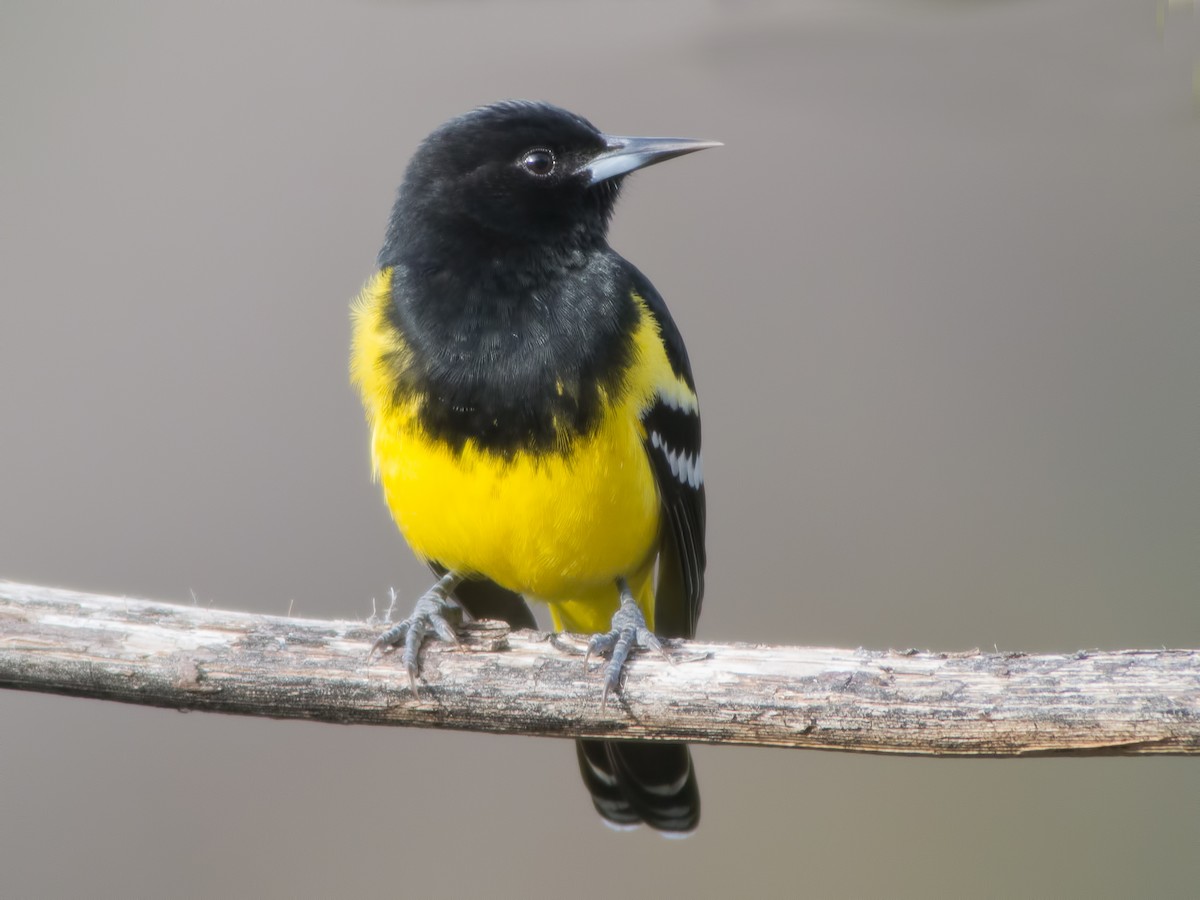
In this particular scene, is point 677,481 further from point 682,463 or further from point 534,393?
point 534,393

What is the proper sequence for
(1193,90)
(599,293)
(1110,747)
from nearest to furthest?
1. (1193,90)
2. (1110,747)
3. (599,293)

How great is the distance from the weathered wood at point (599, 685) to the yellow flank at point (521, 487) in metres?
0.41

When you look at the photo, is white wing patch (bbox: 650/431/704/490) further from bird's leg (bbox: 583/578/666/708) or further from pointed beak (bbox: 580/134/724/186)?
pointed beak (bbox: 580/134/724/186)

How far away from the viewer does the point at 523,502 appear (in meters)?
3.88

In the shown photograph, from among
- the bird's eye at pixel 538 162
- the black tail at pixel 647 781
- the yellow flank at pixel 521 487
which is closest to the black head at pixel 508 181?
the bird's eye at pixel 538 162

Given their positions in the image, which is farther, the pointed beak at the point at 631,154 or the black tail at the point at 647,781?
the black tail at the point at 647,781

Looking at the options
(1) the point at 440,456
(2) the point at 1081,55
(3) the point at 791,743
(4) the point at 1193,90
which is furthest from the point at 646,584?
(2) the point at 1081,55

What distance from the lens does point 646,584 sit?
477 centimetres

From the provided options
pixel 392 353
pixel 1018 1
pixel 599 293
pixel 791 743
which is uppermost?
pixel 1018 1

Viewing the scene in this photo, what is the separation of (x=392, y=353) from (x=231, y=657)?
1231 mm

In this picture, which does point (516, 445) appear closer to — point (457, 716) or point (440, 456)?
point (440, 456)

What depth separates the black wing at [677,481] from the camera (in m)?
4.35

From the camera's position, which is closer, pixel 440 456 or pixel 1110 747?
pixel 1110 747

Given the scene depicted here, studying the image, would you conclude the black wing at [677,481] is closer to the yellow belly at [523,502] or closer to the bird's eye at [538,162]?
the yellow belly at [523,502]
